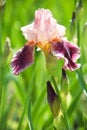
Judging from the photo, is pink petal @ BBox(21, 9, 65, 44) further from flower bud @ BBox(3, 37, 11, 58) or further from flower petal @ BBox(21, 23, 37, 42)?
flower bud @ BBox(3, 37, 11, 58)

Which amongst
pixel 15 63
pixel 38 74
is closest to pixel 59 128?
pixel 15 63

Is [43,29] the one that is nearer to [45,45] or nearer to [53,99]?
[45,45]

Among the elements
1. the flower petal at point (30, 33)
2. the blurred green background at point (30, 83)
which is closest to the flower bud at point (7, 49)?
the blurred green background at point (30, 83)

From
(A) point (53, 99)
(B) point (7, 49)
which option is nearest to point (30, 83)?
(B) point (7, 49)

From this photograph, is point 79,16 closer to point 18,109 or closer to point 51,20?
point 51,20

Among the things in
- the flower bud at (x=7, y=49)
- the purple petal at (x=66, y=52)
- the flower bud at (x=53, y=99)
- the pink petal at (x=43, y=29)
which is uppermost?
the pink petal at (x=43, y=29)

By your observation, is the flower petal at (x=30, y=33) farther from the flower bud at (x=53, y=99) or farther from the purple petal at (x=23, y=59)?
the flower bud at (x=53, y=99)
